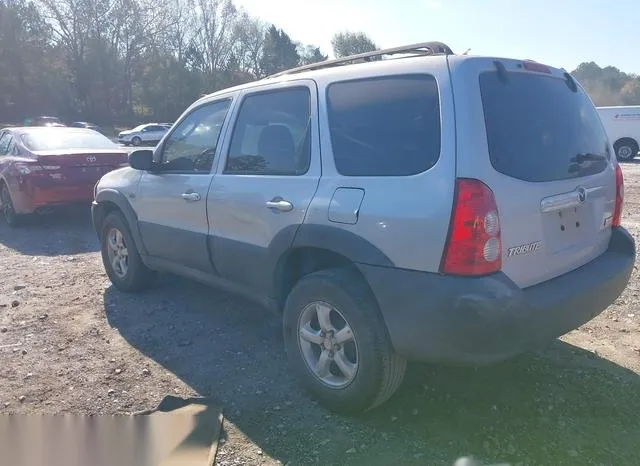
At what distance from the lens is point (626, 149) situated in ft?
73.7

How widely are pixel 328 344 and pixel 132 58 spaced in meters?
58.3

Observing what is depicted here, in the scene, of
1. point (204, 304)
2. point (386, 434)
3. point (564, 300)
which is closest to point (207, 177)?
point (204, 304)

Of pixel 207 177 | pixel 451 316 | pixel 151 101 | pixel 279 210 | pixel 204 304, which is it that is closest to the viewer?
pixel 451 316

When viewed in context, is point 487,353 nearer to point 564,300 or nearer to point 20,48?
point 564,300

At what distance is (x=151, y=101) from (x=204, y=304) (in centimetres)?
5577

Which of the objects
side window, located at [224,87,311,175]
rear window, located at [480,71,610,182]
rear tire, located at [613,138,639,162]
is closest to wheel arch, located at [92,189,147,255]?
side window, located at [224,87,311,175]

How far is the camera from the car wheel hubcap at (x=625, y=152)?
22391mm

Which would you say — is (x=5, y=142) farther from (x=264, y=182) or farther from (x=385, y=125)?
(x=385, y=125)

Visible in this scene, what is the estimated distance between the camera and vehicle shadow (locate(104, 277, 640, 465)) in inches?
111

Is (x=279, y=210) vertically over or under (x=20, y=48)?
under

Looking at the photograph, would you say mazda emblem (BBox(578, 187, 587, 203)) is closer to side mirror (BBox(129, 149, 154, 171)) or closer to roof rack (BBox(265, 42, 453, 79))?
roof rack (BBox(265, 42, 453, 79))

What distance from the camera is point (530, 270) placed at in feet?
9.04

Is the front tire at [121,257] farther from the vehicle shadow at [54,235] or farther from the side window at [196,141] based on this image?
the vehicle shadow at [54,235]

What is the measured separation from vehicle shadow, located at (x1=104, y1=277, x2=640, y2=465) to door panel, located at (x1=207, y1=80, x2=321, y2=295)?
625 millimetres
